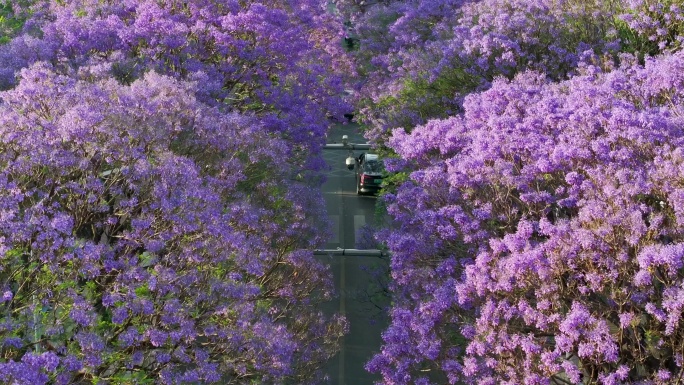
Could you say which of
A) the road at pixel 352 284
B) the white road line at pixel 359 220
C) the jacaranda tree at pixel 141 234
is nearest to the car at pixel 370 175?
the road at pixel 352 284

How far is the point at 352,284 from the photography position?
30.5 m

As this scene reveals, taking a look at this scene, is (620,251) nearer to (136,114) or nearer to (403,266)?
(403,266)

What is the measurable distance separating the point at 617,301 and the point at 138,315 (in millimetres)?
8495

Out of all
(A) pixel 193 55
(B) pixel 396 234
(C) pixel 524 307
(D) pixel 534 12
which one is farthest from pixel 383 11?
(C) pixel 524 307

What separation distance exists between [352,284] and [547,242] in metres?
17.0

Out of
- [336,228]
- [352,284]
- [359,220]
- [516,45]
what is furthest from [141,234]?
[359,220]


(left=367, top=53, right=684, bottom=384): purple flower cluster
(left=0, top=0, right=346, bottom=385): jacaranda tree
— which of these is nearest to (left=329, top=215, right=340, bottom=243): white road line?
(left=0, top=0, right=346, bottom=385): jacaranda tree

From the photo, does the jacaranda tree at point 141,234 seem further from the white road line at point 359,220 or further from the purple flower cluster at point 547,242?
the white road line at point 359,220

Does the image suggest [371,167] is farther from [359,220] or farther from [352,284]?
[352,284]

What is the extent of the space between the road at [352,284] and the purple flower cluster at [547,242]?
511 centimetres

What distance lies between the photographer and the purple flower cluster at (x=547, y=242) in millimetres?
13031

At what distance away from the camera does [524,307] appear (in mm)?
13734

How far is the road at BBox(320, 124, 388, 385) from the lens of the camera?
2453cm

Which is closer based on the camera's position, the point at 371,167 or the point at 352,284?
the point at 352,284
